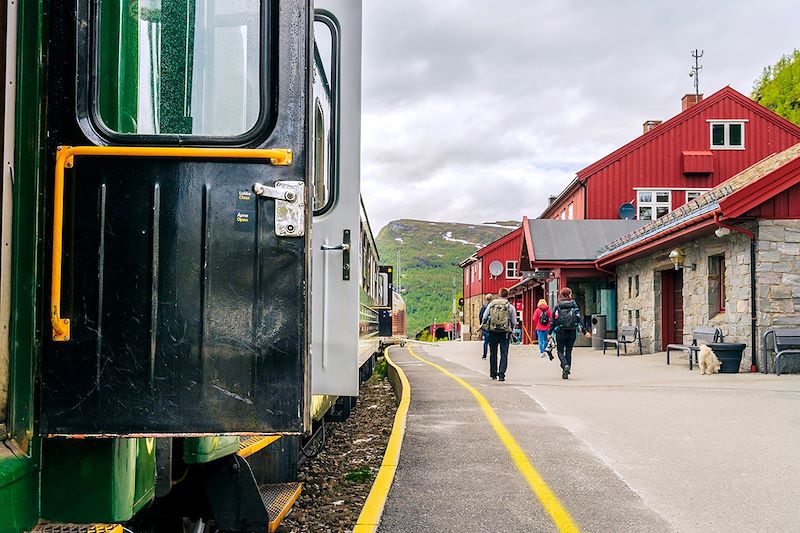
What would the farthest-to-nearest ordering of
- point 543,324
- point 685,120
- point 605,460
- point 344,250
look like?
point 685,120
point 543,324
point 605,460
point 344,250

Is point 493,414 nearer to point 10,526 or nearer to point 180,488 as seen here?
point 180,488

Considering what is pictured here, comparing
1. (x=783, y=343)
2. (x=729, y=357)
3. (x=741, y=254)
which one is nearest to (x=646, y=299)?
(x=741, y=254)

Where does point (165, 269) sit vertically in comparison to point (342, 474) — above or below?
above

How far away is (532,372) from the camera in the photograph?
1524cm

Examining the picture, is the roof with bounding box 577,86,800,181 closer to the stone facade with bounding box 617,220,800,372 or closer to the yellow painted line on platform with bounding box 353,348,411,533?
the stone facade with bounding box 617,220,800,372

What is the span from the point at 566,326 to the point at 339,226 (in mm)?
10204

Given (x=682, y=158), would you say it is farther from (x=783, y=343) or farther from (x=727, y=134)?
(x=783, y=343)

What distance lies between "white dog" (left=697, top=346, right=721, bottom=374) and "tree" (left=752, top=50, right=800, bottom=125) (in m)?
36.8

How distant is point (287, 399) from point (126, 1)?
1.33 meters

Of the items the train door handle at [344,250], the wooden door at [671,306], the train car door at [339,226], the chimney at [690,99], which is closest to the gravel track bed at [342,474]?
the train car door at [339,226]

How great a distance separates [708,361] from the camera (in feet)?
45.2

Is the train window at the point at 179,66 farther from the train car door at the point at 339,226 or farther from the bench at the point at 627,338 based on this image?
the bench at the point at 627,338

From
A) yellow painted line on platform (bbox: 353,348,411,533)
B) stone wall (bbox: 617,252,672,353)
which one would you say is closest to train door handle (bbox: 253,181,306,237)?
yellow painted line on platform (bbox: 353,348,411,533)

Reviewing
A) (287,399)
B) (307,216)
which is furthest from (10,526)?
(307,216)
